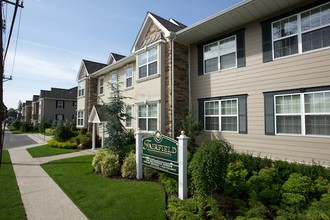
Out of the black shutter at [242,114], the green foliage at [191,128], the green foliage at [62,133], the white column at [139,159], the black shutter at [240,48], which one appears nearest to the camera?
the white column at [139,159]

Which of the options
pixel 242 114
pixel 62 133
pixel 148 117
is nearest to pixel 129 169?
pixel 148 117

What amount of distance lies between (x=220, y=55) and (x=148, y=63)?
450 cm

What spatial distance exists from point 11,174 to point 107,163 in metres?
4.70

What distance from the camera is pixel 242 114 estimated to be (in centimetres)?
1028

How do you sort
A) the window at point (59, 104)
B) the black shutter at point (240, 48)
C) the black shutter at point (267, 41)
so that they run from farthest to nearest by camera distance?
the window at point (59, 104) → the black shutter at point (240, 48) → the black shutter at point (267, 41)

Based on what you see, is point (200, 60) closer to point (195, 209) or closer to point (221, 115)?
point (221, 115)

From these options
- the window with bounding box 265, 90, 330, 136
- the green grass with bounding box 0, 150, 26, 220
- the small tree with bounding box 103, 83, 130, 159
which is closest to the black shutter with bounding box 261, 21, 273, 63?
the window with bounding box 265, 90, 330, 136

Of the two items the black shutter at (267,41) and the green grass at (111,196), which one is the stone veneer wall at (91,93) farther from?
the black shutter at (267,41)

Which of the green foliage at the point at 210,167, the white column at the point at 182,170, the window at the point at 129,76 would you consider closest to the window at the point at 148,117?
the window at the point at 129,76

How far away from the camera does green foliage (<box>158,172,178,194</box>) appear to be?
696cm

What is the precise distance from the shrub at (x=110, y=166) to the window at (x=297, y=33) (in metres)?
8.10

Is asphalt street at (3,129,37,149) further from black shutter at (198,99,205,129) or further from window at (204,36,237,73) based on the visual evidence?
window at (204,36,237,73)

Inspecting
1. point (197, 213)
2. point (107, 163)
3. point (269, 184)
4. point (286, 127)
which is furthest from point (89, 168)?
point (286, 127)

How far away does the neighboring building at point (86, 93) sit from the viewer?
23703mm
